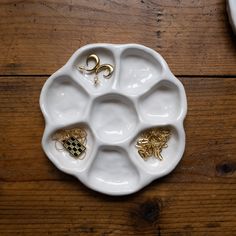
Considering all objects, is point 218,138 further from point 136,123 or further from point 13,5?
point 13,5

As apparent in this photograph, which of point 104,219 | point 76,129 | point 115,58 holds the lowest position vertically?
point 104,219

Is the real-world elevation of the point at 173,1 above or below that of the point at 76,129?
above

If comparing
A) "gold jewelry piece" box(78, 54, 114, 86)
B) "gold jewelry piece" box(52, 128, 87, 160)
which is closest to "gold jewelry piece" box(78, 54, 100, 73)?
"gold jewelry piece" box(78, 54, 114, 86)

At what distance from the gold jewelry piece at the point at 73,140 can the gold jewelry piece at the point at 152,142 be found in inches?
3.8

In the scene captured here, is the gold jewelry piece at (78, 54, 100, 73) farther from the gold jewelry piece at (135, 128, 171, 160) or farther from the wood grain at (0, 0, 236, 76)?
the gold jewelry piece at (135, 128, 171, 160)

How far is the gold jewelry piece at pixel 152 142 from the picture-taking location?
28.4 inches

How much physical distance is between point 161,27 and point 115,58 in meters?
0.11

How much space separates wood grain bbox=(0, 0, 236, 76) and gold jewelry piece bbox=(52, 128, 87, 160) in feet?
0.38

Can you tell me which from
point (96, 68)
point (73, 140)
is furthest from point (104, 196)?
point (96, 68)

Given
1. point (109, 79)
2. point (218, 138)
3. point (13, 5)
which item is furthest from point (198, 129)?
point (13, 5)

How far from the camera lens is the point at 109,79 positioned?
0.73 m

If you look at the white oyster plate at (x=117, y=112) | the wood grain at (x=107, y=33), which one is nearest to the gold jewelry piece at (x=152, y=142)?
the white oyster plate at (x=117, y=112)

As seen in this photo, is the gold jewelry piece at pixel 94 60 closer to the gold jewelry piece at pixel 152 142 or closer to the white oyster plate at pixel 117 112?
the white oyster plate at pixel 117 112

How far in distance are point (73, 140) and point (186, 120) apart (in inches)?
8.0
